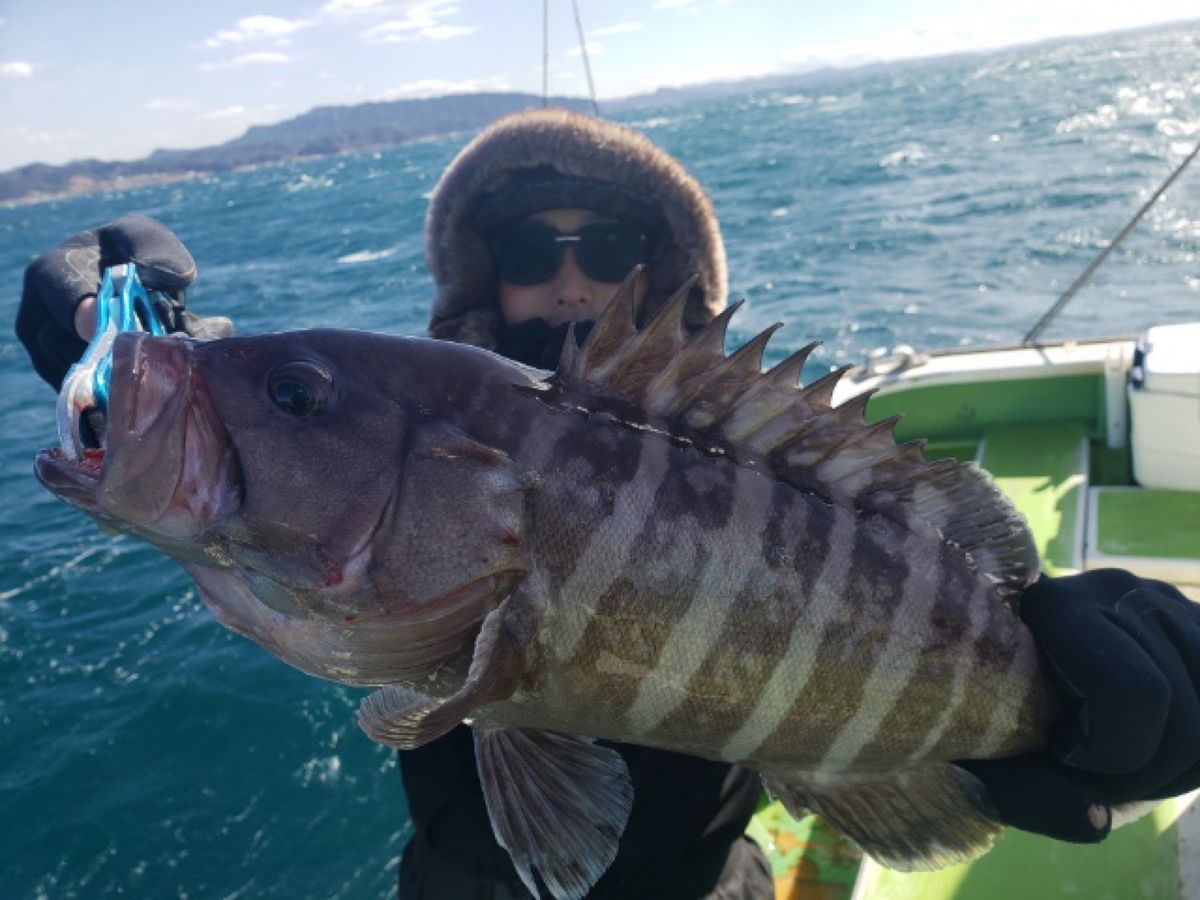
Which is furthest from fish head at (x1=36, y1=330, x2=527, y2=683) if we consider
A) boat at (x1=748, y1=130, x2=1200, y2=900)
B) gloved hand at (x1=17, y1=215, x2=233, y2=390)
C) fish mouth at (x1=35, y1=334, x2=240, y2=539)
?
gloved hand at (x1=17, y1=215, x2=233, y2=390)

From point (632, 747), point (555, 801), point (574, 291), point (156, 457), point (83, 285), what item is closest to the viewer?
point (156, 457)

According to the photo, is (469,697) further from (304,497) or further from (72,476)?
(72,476)

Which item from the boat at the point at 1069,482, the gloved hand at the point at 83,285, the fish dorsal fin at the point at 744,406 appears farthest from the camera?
the gloved hand at the point at 83,285

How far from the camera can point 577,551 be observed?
1694 mm

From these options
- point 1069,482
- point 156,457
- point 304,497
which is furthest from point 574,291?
point 1069,482

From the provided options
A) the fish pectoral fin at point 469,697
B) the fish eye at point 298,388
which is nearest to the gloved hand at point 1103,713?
the fish pectoral fin at point 469,697

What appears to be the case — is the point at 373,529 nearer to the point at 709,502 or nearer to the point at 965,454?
the point at 709,502

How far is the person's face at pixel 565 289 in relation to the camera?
3736 mm

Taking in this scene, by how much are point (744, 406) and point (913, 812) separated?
1.08m

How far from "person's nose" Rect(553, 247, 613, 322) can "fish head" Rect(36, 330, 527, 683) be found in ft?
6.81

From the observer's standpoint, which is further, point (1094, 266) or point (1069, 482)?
point (1094, 266)

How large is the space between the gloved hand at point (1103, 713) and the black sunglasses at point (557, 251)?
7.49 ft

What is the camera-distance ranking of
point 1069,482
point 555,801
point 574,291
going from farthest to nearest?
point 1069,482, point 574,291, point 555,801

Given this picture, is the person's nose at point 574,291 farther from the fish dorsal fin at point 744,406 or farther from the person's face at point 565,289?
the fish dorsal fin at point 744,406
